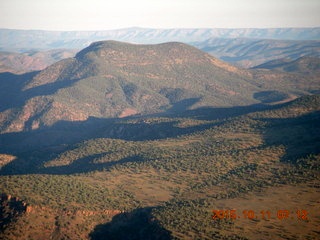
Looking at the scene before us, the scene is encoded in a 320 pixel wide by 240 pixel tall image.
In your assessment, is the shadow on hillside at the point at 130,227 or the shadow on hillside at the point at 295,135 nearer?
Answer: the shadow on hillside at the point at 130,227

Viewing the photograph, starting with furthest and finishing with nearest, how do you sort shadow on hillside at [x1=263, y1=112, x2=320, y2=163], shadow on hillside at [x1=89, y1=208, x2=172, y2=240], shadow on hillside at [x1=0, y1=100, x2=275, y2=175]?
shadow on hillside at [x1=0, y1=100, x2=275, y2=175] < shadow on hillside at [x1=263, y1=112, x2=320, y2=163] < shadow on hillside at [x1=89, y1=208, x2=172, y2=240]

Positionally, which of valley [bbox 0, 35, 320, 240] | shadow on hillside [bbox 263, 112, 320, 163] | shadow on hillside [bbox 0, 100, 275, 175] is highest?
shadow on hillside [bbox 263, 112, 320, 163]

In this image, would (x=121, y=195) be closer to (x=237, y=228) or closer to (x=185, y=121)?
(x=237, y=228)

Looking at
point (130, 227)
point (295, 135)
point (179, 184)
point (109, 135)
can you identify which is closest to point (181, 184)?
point (179, 184)
